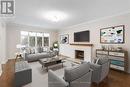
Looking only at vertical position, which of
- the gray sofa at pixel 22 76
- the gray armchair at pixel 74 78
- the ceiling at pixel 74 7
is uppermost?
the ceiling at pixel 74 7

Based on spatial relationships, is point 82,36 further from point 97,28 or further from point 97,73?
point 97,73

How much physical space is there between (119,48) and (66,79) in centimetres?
328

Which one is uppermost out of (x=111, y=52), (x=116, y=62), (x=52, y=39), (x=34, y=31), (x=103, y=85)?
(x=34, y=31)

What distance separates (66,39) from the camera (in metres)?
7.51

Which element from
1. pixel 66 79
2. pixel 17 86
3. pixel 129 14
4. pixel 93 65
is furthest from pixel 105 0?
pixel 17 86

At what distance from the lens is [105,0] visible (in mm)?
2607

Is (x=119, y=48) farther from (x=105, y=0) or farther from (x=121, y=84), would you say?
(x=105, y=0)

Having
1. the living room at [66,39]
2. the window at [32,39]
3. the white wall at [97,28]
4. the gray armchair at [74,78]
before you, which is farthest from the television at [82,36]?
the gray armchair at [74,78]

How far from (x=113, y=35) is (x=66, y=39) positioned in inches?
160

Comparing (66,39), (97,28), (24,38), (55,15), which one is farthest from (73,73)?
(24,38)

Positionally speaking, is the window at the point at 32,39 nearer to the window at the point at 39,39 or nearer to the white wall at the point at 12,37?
the window at the point at 39,39

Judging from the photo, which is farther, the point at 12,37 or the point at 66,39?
the point at 66,39

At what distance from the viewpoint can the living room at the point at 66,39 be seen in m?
2.79

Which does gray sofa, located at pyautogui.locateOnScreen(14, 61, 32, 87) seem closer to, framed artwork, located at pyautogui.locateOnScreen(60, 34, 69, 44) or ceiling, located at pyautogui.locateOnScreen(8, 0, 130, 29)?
ceiling, located at pyautogui.locateOnScreen(8, 0, 130, 29)
